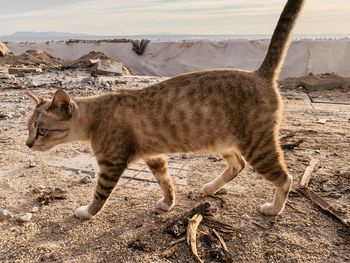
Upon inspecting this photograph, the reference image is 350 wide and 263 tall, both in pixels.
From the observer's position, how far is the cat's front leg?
363 cm

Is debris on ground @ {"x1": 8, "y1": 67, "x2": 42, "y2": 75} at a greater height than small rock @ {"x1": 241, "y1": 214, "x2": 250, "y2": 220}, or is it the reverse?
small rock @ {"x1": 241, "y1": 214, "x2": 250, "y2": 220}

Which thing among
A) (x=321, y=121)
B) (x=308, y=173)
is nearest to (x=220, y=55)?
(x=321, y=121)

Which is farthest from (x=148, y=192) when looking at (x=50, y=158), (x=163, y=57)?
(x=163, y=57)

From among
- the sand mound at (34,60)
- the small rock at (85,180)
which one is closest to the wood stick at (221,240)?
the small rock at (85,180)

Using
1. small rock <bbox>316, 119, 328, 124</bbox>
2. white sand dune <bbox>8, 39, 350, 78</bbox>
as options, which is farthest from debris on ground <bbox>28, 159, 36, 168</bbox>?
white sand dune <bbox>8, 39, 350, 78</bbox>

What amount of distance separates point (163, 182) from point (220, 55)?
10.6m

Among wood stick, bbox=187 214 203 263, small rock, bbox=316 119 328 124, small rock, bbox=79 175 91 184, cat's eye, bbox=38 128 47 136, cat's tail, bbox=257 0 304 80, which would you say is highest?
cat's tail, bbox=257 0 304 80

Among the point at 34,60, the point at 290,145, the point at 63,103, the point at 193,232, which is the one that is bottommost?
the point at 34,60

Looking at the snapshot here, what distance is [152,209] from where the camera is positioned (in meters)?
3.89

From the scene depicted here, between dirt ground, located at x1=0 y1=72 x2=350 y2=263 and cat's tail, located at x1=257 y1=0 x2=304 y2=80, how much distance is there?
53.4 inches

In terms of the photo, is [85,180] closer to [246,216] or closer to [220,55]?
[246,216]

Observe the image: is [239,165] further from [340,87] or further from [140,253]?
[340,87]

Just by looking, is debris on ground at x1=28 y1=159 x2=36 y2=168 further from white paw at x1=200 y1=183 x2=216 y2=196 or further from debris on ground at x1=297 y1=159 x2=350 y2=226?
debris on ground at x1=297 y1=159 x2=350 y2=226

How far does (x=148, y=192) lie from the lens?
434 cm
